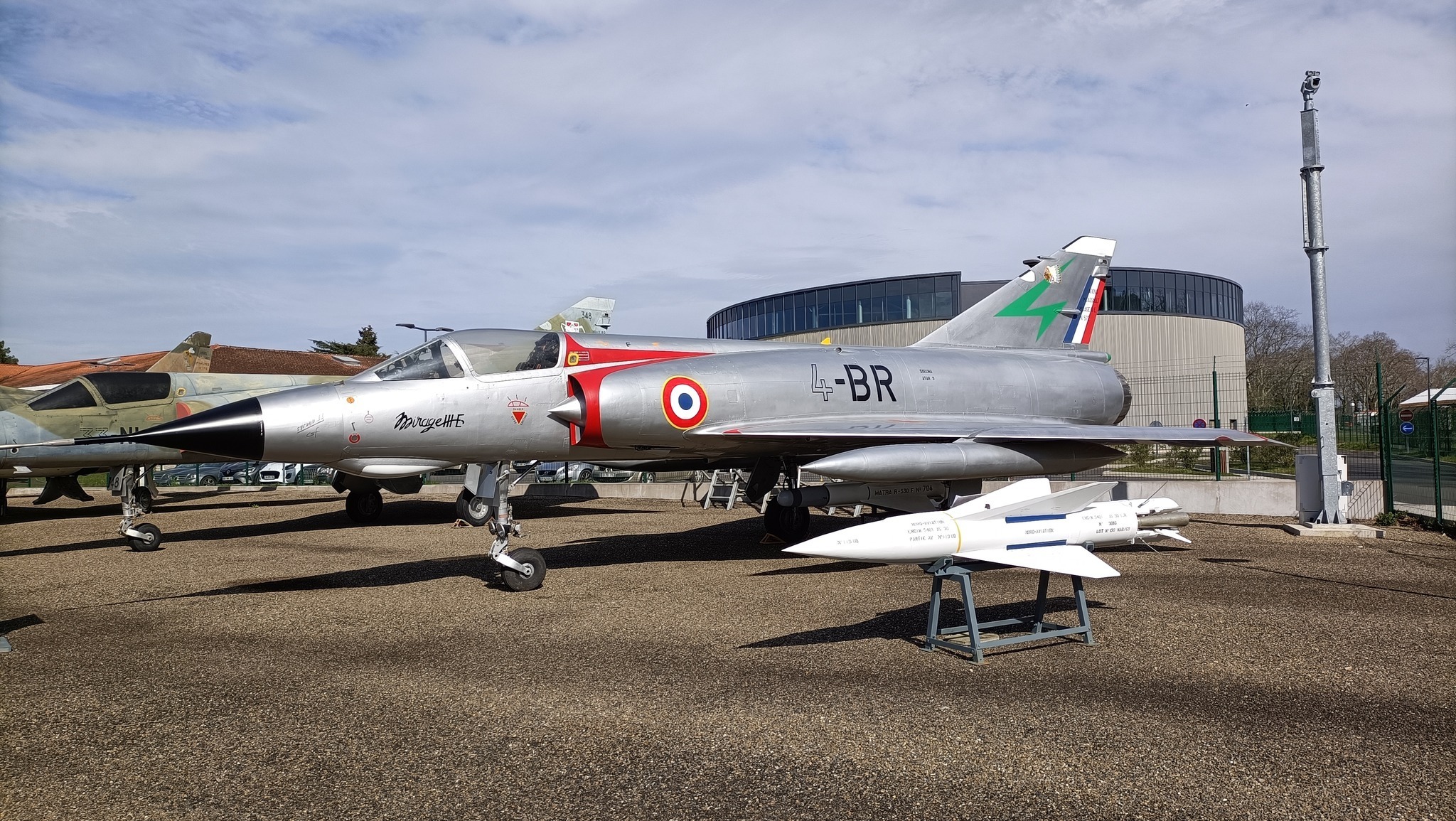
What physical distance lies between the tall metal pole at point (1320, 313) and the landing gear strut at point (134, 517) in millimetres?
17047

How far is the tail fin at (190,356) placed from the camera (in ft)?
61.7

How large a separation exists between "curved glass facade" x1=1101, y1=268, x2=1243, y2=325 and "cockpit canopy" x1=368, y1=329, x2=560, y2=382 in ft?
114

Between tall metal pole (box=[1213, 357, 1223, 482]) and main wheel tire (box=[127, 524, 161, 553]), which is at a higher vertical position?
tall metal pole (box=[1213, 357, 1223, 482])

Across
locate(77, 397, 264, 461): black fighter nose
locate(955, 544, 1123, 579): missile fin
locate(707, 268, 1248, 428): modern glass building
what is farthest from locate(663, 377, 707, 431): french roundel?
locate(707, 268, 1248, 428): modern glass building

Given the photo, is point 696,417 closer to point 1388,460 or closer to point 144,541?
point 144,541

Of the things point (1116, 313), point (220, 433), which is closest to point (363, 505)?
point (220, 433)

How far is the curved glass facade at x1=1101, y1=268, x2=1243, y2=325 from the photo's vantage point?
131ft

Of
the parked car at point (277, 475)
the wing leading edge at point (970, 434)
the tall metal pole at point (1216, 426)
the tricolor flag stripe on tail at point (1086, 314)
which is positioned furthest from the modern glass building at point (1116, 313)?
the wing leading edge at point (970, 434)

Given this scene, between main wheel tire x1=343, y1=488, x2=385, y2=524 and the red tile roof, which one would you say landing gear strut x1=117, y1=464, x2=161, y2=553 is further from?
the red tile roof

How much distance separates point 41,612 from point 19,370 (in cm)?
4175

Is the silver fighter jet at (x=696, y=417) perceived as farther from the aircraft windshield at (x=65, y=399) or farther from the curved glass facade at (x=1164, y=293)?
the curved glass facade at (x=1164, y=293)

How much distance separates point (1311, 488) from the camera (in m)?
13.7

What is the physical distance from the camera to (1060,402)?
41.7ft

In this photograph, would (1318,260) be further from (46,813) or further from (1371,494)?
(46,813)
